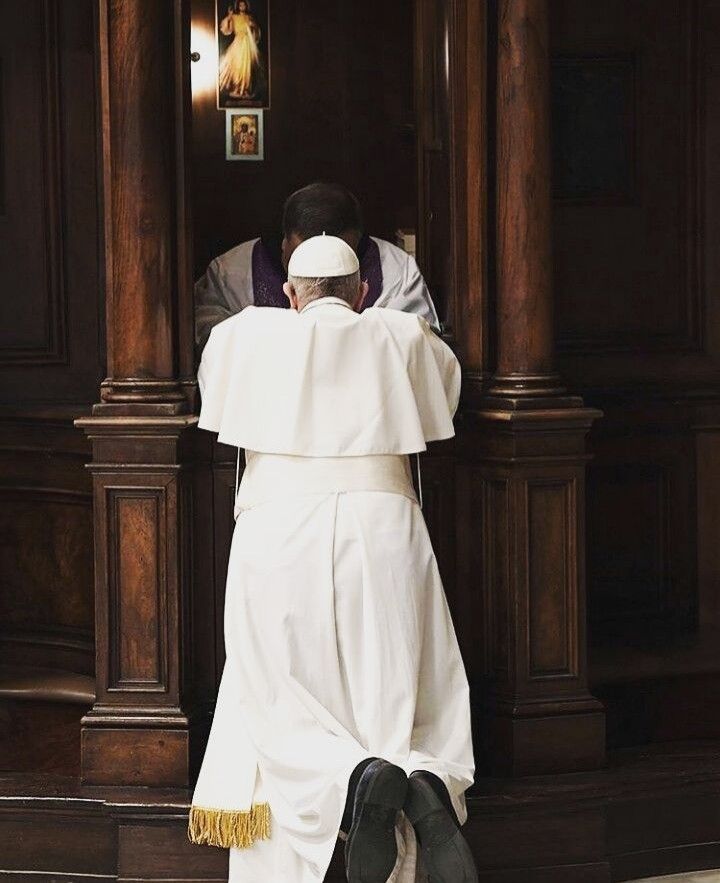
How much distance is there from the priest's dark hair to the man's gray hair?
45cm

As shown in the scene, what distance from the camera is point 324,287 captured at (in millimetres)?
4309

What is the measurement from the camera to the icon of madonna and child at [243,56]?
5699mm

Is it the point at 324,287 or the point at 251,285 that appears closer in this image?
the point at 324,287

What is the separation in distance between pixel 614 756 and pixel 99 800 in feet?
4.94

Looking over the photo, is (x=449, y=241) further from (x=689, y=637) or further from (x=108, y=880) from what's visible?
(x=108, y=880)

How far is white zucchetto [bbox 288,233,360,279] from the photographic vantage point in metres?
4.29

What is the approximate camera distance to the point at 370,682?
4203mm

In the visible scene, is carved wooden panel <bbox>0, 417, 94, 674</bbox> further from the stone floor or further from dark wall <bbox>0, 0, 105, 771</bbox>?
the stone floor

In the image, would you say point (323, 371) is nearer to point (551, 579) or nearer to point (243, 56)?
point (551, 579)

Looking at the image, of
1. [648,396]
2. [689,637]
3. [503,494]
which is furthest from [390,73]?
[689,637]

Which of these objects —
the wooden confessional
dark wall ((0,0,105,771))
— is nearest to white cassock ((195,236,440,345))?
the wooden confessional

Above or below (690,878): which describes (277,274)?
above

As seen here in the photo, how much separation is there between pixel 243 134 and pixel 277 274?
0.94 metres

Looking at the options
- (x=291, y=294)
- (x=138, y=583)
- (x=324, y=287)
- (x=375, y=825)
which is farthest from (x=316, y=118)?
(x=375, y=825)
